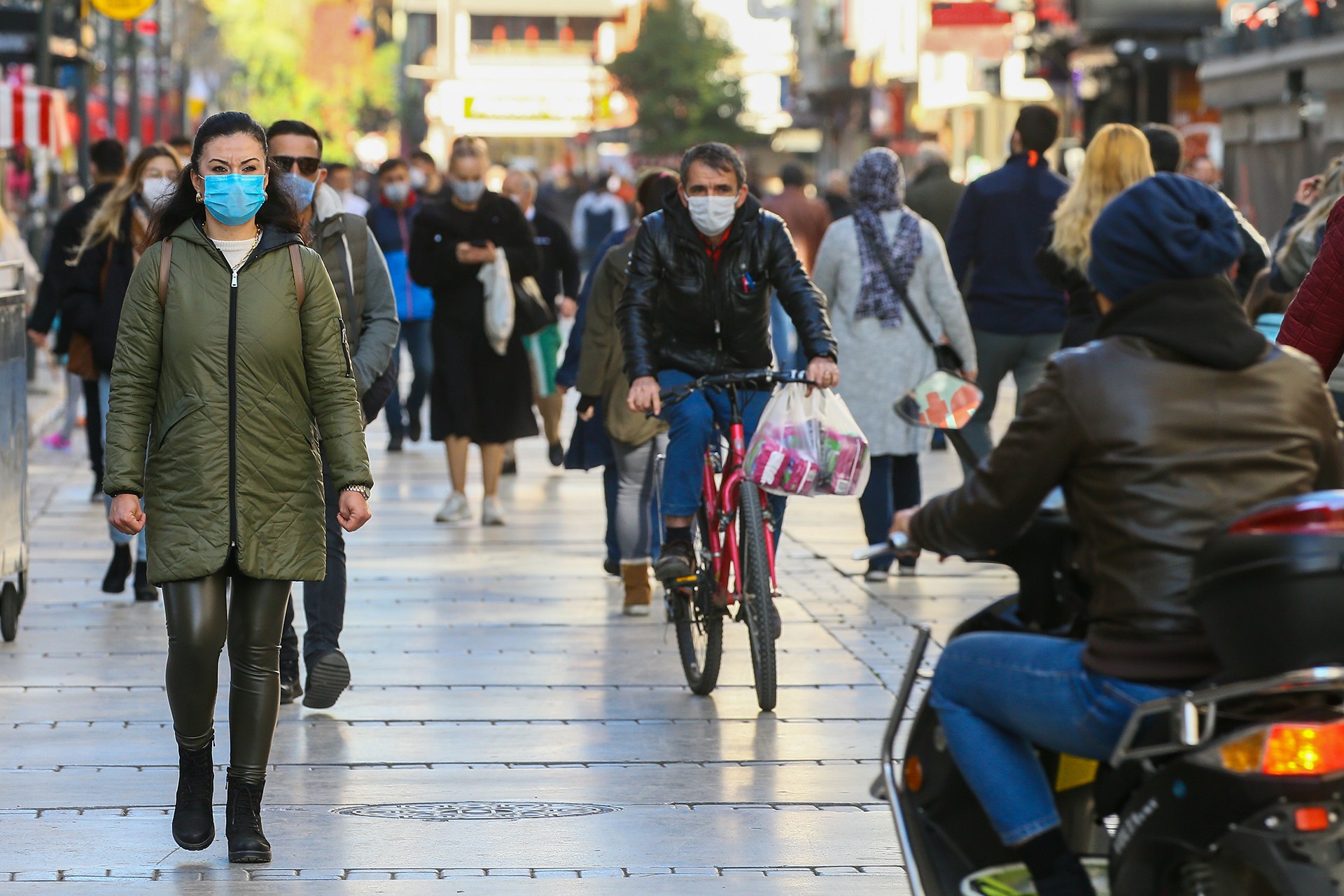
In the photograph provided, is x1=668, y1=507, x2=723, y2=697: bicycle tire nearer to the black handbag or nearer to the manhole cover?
the manhole cover

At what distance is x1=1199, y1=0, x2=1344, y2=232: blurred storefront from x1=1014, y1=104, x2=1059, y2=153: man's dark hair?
31.7 feet

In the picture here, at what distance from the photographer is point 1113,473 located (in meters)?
3.71

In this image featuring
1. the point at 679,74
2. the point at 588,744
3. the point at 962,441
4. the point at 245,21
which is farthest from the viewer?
the point at 245,21

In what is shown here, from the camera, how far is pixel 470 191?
1208 centimetres

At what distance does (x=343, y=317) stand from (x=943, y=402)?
3368 millimetres

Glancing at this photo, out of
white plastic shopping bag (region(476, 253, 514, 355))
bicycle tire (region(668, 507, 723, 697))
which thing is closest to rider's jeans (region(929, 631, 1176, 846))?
bicycle tire (region(668, 507, 723, 697))

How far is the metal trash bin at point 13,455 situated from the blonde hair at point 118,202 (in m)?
0.61

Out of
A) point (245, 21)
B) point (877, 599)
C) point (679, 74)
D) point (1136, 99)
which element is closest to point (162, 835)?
point (877, 599)

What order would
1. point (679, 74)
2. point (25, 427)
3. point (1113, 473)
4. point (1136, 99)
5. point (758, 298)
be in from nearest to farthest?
1. point (1113, 473)
2. point (758, 298)
3. point (25, 427)
4. point (1136, 99)
5. point (679, 74)

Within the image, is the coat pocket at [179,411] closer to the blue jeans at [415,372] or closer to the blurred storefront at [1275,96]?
the blue jeans at [415,372]

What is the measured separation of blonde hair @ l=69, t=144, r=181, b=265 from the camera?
941 centimetres

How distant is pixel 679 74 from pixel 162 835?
63.0m

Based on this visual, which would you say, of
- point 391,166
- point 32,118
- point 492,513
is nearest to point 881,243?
point 492,513

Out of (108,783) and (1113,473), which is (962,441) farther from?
(108,783)
